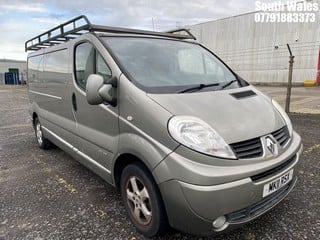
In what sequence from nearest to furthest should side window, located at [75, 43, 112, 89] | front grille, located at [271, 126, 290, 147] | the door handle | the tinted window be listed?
front grille, located at [271, 126, 290, 147] → side window, located at [75, 43, 112, 89] → the door handle → the tinted window

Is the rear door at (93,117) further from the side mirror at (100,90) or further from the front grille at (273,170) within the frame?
the front grille at (273,170)

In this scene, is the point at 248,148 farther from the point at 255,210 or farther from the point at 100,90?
the point at 100,90

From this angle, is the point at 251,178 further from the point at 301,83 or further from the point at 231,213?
the point at 301,83

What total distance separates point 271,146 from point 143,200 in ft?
3.70

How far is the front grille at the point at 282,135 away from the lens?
88.9 inches

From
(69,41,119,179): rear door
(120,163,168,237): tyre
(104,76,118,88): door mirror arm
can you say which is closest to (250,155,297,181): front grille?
(120,163,168,237): tyre

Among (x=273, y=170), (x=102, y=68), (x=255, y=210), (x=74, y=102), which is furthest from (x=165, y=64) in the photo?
(x=255, y=210)

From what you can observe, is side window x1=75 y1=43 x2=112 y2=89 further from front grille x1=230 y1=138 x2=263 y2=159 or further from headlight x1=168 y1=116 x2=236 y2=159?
front grille x1=230 y1=138 x2=263 y2=159

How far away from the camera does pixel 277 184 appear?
213 cm

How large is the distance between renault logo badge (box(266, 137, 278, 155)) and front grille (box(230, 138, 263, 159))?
0.30 ft

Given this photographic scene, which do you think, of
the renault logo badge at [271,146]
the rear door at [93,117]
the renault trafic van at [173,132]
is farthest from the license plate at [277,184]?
the rear door at [93,117]

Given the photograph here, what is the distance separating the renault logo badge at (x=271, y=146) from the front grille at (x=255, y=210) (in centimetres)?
34

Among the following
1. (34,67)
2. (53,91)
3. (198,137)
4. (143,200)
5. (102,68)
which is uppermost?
(34,67)

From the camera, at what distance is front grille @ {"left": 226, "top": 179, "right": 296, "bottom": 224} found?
6.39 ft
